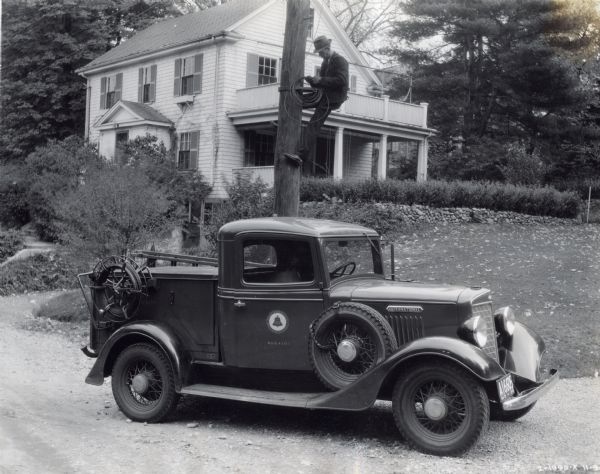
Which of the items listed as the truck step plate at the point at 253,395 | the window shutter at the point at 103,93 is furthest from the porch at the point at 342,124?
the truck step plate at the point at 253,395

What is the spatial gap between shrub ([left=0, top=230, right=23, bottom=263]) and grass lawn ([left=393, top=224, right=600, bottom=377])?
11.0 m

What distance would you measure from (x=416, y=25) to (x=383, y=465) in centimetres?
2840

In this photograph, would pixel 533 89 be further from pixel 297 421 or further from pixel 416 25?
pixel 297 421

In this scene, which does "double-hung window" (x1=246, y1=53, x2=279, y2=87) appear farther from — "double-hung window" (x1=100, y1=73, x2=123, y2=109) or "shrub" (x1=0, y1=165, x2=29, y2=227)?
"shrub" (x1=0, y1=165, x2=29, y2=227)

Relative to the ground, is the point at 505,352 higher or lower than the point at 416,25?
lower

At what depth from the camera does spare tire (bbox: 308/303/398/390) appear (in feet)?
19.9

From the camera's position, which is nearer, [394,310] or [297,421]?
[394,310]

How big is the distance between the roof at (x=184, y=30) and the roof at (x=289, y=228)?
20837 millimetres

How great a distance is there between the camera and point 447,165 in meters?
32.5

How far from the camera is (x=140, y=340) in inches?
282

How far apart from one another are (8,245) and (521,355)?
18.0m

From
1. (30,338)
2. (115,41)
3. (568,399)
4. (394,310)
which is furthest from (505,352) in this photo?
(115,41)

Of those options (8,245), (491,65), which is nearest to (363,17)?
(491,65)

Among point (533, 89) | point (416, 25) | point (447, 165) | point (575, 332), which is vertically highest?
point (416, 25)
